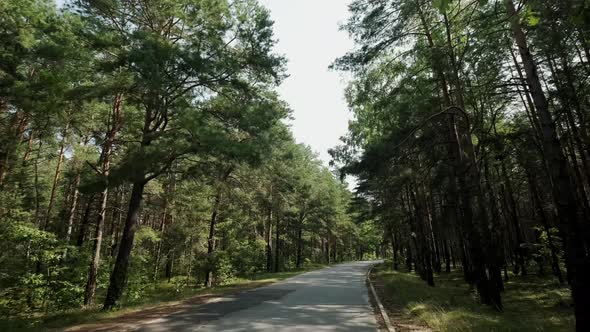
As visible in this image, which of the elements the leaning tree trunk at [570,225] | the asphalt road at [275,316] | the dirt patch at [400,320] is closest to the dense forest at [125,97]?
the asphalt road at [275,316]

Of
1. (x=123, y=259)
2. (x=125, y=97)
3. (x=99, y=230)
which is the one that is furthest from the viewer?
(x=99, y=230)

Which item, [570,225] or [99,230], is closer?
[570,225]

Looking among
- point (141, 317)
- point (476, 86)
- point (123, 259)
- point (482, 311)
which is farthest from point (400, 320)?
point (123, 259)

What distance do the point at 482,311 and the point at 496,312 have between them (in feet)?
1.89

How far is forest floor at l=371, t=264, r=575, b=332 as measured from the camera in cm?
673

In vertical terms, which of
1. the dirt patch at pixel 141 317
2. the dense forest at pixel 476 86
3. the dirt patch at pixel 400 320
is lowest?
the dirt patch at pixel 400 320

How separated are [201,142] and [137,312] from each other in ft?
17.5

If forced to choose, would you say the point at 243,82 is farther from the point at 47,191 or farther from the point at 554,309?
the point at 47,191

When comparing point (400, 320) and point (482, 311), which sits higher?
point (482, 311)

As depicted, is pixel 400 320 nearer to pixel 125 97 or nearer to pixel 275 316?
pixel 275 316

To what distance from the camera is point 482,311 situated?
28.5ft

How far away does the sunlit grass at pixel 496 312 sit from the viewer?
6.69 m

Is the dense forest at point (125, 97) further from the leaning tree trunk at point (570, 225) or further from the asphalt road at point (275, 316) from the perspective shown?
the leaning tree trunk at point (570, 225)

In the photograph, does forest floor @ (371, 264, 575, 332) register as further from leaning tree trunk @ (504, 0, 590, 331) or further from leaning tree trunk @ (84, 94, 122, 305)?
leaning tree trunk @ (84, 94, 122, 305)
